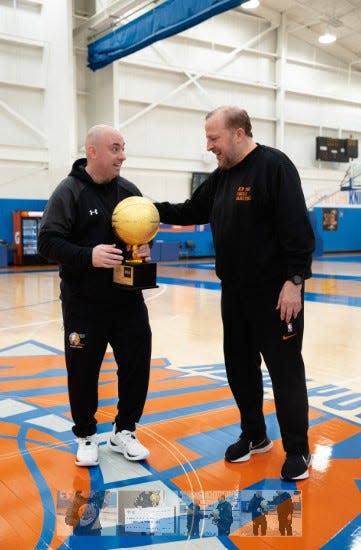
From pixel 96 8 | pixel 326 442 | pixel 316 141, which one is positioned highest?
pixel 96 8

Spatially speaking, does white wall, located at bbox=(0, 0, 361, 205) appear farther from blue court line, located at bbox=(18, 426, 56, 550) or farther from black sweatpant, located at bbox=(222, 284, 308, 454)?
black sweatpant, located at bbox=(222, 284, 308, 454)

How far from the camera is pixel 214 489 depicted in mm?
2648

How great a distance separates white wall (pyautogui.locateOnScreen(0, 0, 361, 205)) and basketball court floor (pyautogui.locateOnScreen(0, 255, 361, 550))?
430 inches

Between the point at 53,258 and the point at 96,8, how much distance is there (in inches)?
584

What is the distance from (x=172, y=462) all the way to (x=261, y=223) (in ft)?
4.77

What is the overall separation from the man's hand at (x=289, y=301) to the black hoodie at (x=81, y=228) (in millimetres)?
869

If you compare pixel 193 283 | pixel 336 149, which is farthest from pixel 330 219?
pixel 193 283

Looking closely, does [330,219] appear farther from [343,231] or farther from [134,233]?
[134,233]

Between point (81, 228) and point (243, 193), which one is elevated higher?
point (243, 193)

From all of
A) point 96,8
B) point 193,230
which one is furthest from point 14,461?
point 193,230

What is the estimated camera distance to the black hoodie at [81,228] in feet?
8.80

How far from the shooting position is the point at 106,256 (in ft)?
8.41

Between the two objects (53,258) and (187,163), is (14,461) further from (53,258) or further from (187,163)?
(187,163)

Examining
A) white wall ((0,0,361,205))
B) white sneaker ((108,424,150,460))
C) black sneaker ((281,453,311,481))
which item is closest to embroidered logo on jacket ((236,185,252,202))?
Answer: black sneaker ((281,453,311,481))
